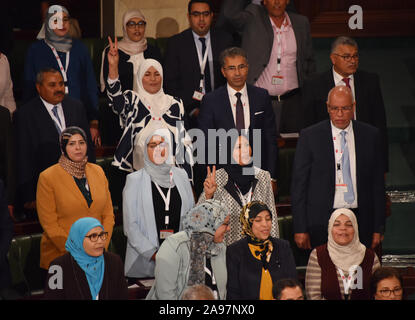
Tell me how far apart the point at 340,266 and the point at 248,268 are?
50 cm

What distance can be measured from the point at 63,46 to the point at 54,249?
149 cm

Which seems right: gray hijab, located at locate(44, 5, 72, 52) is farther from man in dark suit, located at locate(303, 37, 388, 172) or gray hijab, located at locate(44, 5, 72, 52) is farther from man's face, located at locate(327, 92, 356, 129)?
man's face, located at locate(327, 92, 356, 129)

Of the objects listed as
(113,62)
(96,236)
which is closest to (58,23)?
(113,62)

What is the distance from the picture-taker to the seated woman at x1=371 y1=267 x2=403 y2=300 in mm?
4117

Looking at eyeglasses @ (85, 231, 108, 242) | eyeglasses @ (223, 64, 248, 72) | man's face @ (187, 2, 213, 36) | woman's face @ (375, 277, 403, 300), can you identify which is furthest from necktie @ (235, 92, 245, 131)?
woman's face @ (375, 277, 403, 300)

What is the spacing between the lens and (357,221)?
4715mm

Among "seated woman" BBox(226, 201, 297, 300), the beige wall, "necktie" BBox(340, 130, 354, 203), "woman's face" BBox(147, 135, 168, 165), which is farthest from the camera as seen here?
the beige wall

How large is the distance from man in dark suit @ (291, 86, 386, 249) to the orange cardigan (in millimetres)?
1084

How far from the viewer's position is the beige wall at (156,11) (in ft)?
22.8

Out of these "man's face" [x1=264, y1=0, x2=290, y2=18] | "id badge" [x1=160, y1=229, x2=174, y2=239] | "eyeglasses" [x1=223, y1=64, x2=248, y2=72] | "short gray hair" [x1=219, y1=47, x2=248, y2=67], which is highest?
"man's face" [x1=264, y1=0, x2=290, y2=18]

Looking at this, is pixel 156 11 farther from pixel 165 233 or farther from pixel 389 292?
pixel 389 292

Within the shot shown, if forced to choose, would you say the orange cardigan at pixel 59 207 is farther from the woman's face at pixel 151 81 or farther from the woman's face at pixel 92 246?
the woman's face at pixel 151 81

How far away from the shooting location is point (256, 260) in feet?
14.0
